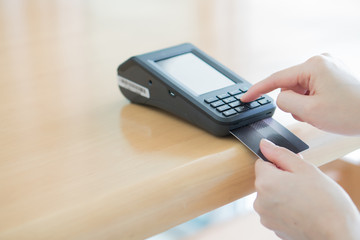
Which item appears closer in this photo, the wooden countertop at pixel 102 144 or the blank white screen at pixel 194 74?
the wooden countertop at pixel 102 144

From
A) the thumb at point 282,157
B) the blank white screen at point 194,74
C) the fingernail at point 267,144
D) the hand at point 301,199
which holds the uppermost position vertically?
the blank white screen at point 194,74

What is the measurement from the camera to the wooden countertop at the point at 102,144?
43 centimetres

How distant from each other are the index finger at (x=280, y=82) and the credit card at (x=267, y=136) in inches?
1.1

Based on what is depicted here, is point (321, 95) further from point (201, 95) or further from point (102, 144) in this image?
point (102, 144)

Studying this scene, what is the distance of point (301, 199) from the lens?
468mm

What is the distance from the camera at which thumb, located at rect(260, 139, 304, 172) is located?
0.48 metres

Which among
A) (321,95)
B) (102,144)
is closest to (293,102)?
(321,95)

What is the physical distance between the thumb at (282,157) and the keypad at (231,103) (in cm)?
5

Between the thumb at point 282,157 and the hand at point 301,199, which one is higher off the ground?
the thumb at point 282,157

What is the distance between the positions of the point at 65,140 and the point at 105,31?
0.32 metres

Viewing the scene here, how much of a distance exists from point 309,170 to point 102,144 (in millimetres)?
197

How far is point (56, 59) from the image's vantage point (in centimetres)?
71

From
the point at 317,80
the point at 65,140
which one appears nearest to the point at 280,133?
the point at 317,80

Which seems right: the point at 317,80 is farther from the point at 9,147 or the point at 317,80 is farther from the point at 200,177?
the point at 9,147
